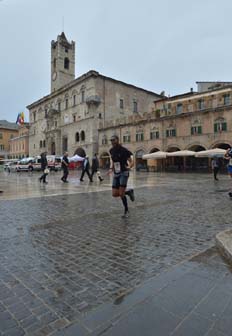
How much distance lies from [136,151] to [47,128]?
31.6m

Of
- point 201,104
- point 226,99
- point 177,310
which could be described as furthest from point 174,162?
point 177,310

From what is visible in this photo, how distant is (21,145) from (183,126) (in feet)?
193

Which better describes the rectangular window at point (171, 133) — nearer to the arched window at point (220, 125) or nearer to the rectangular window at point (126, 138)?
the arched window at point (220, 125)

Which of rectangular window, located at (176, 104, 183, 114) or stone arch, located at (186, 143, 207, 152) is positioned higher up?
rectangular window, located at (176, 104, 183, 114)

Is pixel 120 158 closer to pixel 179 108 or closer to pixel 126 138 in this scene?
pixel 179 108

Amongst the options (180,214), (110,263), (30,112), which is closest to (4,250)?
(110,263)

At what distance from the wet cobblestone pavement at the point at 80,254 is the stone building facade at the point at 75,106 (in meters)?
38.5

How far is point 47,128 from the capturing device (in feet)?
200

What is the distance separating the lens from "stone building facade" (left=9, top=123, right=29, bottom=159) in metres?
73.2

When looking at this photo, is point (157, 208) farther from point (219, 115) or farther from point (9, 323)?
point (219, 115)

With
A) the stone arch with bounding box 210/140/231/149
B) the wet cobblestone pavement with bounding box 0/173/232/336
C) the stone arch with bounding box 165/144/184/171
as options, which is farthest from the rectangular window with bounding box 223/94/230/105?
the wet cobblestone pavement with bounding box 0/173/232/336

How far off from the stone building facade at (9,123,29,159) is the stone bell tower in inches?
→ 794

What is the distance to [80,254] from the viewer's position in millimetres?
3467

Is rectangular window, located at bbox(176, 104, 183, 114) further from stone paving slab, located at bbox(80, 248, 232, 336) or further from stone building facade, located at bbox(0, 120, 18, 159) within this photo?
stone building facade, located at bbox(0, 120, 18, 159)
